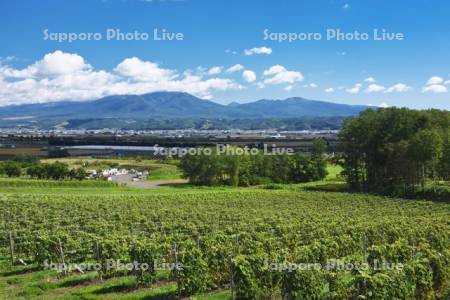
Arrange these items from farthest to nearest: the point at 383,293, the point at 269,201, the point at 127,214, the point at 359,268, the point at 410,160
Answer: the point at 410,160 < the point at 269,201 < the point at 127,214 < the point at 359,268 < the point at 383,293

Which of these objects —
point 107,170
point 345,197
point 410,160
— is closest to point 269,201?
point 345,197

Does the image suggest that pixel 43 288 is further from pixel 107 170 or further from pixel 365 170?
pixel 107 170

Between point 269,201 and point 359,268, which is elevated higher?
point 359,268

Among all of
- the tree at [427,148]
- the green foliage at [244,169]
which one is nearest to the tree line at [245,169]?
the green foliage at [244,169]

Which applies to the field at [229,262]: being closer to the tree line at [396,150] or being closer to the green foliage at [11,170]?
the tree line at [396,150]

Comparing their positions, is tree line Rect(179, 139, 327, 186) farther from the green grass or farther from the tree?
the tree

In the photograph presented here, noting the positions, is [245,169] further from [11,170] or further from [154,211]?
[154,211]

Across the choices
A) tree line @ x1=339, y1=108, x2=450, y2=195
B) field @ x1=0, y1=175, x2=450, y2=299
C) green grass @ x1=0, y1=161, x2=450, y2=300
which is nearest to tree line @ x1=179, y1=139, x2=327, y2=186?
green grass @ x1=0, y1=161, x2=450, y2=300
